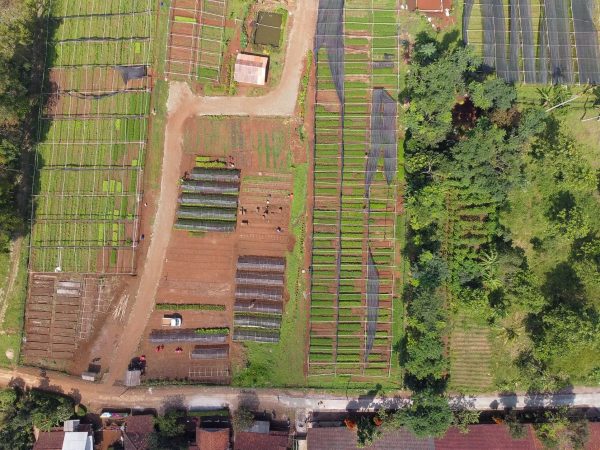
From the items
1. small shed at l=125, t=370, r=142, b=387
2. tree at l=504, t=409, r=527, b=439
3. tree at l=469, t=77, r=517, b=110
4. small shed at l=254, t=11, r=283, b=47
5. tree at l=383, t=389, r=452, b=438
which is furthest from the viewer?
small shed at l=254, t=11, r=283, b=47

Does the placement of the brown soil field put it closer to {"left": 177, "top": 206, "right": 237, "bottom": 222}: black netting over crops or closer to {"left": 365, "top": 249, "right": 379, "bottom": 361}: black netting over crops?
{"left": 177, "top": 206, "right": 237, "bottom": 222}: black netting over crops

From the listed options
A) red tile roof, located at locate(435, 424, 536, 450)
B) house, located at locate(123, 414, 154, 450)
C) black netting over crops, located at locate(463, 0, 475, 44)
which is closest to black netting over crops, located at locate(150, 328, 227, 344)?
house, located at locate(123, 414, 154, 450)

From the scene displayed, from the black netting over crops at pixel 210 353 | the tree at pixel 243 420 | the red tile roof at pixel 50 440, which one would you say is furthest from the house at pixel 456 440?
the red tile roof at pixel 50 440

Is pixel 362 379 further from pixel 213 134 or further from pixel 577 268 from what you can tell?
pixel 213 134

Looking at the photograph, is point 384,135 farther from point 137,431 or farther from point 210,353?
point 137,431

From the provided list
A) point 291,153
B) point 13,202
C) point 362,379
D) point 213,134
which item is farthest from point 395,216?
point 13,202

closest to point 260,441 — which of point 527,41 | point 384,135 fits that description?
point 384,135

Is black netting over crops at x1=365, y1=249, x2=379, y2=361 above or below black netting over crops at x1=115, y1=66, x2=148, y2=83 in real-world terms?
below

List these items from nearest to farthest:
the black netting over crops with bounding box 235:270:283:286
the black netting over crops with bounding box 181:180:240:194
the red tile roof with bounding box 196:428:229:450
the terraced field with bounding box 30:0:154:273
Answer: the red tile roof with bounding box 196:428:229:450 → the black netting over crops with bounding box 235:270:283:286 → the terraced field with bounding box 30:0:154:273 → the black netting over crops with bounding box 181:180:240:194
